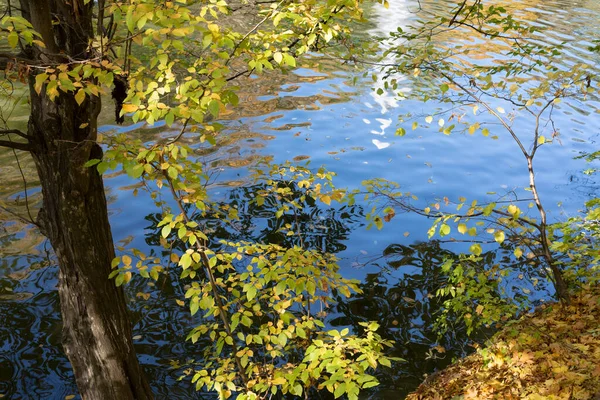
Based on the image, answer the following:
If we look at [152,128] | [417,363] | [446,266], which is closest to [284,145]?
[152,128]

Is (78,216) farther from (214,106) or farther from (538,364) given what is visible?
(538,364)

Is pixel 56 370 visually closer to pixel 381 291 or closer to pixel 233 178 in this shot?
pixel 381 291

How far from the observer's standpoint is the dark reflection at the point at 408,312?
614 centimetres

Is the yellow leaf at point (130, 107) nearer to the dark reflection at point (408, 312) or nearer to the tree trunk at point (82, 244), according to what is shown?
the tree trunk at point (82, 244)

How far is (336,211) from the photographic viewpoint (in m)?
9.40

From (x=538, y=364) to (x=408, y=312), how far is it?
2.23m

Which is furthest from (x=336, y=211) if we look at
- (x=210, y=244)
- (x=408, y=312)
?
(x=408, y=312)

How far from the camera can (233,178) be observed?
10172 millimetres

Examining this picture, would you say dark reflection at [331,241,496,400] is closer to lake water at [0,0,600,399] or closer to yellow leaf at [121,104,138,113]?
lake water at [0,0,600,399]

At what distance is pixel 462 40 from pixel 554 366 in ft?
59.0

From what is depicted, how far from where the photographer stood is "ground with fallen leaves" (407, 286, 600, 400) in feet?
15.0

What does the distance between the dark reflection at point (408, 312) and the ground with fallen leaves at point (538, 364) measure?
336mm

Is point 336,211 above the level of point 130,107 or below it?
below

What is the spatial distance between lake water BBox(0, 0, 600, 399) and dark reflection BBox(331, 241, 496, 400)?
17mm
